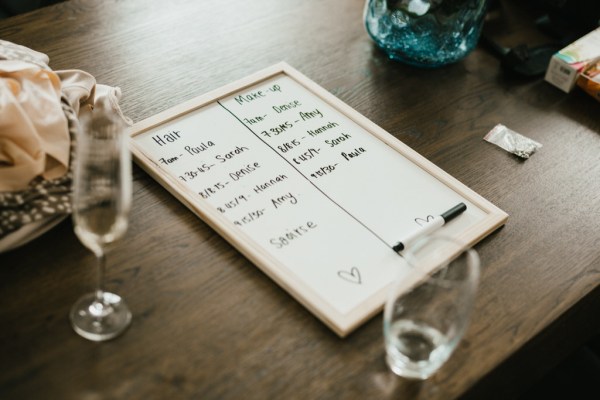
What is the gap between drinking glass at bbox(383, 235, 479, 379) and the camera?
28.7 inches

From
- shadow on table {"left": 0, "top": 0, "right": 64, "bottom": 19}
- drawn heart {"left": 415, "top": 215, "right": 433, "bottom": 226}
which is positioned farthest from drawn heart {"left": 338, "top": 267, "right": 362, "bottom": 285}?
shadow on table {"left": 0, "top": 0, "right": 64, "bottom": 19}

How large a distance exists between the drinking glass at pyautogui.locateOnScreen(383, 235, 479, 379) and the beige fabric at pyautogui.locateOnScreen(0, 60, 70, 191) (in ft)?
1.70

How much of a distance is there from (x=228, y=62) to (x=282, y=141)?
28 cm

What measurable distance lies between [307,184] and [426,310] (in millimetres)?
316

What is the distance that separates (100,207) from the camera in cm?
72

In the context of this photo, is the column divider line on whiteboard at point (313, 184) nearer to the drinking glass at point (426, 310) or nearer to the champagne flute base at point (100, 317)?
the drinking glass at point (426, 310)

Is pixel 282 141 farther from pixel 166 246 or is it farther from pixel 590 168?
pixel 590 168

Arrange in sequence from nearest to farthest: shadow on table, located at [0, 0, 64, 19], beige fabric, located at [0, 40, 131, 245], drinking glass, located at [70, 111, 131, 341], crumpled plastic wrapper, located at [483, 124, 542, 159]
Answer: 1. drinking glass, located at [70, 111, 131, 341]
2. beige fabric, located at [0, 40, 131, 245]
3. crumpled plastic wrapper, located at [483, 124, 542, 159]
4. shadow on table, located at [0, 0, 64, 19]

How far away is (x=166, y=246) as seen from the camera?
88cm

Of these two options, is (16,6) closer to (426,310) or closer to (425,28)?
(425,28)

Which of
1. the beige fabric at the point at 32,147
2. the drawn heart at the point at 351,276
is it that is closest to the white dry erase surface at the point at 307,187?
the drawn heart at the point at 351,276

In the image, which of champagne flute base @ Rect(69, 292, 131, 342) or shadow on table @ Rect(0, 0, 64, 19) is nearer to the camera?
champagne flute base @ Rect(69, 292, 131, 342)

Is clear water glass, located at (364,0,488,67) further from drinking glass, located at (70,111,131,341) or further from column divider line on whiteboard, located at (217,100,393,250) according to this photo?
drinking glass, located at (70,111,131,341)

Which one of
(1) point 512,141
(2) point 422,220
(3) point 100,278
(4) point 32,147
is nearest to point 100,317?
(3) point 100,278
